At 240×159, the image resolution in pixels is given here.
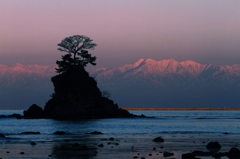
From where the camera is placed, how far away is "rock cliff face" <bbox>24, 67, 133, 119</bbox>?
134375 millimetres

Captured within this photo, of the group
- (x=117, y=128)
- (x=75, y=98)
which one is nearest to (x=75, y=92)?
(x=75, y=98)

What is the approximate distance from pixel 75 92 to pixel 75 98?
1853mm

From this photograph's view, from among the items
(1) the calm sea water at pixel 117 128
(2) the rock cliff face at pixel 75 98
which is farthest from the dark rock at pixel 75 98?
(1) the calm sea water at pixel 117 128

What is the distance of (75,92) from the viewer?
5300 inches

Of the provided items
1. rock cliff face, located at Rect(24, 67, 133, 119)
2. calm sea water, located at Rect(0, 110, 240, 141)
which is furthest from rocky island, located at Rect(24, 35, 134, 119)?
calm sea water, located at Rect(0, 110, 240, 141)

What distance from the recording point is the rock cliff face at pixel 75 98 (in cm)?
13438

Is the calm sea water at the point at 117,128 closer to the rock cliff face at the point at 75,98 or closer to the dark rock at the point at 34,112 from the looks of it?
the rock cliff face at the point at 75,98

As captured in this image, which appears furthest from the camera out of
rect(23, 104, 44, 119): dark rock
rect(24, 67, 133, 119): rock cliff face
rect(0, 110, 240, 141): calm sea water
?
rect(23, 104, 44, 119): dark rock

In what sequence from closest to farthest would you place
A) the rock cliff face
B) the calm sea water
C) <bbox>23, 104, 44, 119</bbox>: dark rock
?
the calm sea water, the rock cliff face, <bbox>23, 104, 44, 119</bbox>: dark rock

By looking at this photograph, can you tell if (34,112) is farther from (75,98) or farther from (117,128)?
(117,128)

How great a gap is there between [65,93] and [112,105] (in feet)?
65.2

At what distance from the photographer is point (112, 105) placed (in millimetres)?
148000

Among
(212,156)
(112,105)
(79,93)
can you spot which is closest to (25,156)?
(212,156)

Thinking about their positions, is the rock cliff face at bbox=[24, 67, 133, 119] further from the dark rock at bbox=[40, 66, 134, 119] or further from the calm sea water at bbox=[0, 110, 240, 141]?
the calm sea water at bbox=[0, 110, 240, 141]
